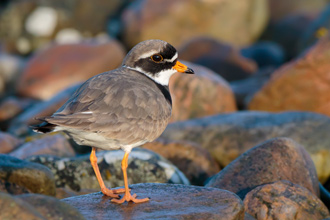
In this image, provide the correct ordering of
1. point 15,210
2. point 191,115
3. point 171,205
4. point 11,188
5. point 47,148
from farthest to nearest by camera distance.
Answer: point 191,115, point 47,148, point 11,188, point 171,205, point 15,210

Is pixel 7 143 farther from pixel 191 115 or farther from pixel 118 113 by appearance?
pixel 118 113

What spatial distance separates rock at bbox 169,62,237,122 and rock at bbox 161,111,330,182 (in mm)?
1808

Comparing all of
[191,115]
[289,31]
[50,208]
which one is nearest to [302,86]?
[191,115]

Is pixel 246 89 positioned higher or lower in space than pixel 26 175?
lower

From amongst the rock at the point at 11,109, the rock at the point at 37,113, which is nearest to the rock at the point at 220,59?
the rock at the point at 11,109

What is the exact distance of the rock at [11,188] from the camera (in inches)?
286

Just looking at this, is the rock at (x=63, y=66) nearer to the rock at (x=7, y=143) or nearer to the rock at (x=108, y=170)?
the rock at (x=7, y=143)

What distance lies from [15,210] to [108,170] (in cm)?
422

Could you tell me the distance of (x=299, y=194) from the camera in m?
7.72

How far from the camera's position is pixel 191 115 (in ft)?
45.6

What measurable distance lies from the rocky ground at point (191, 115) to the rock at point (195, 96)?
26 millimetres

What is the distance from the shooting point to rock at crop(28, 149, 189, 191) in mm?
9102

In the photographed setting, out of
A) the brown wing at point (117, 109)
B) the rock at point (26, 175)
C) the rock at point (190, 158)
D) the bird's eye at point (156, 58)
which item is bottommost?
the rock at point (190, 158)

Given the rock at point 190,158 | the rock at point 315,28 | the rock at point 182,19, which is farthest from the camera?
the rock at point 182,19
